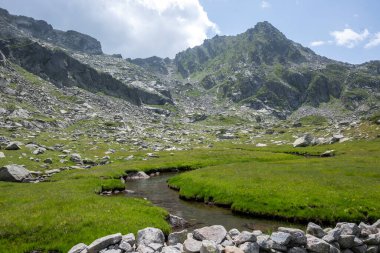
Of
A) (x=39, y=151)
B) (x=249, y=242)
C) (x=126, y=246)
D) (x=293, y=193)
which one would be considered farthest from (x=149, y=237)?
(x=39, y=151)

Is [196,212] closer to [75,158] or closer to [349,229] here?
[349,229]

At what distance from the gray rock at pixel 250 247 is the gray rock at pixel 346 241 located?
5.70 metres

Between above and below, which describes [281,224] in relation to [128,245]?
below

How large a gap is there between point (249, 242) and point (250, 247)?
36 centimetres

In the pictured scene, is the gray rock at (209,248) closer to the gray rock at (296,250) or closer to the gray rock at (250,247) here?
the gray rock at (250,247)

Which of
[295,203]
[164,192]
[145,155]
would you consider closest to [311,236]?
[295,203]

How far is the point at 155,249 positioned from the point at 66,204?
16525 millimetres

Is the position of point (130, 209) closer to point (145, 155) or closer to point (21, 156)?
point (21, 156)

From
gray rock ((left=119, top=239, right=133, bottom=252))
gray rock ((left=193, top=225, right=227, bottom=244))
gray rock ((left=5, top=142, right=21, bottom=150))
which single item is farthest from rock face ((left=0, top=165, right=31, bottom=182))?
gray rock ((left=193, top=225, right=227, bottom=244))

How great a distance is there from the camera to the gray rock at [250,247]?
60.9 ft

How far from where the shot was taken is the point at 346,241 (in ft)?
67.2

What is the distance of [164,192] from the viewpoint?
1896 inches

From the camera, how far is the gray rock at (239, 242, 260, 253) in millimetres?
18562

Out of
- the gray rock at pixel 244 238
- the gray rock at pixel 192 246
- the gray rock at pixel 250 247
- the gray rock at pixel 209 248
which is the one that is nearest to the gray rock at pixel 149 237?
the gray rock at pixel 192 246
